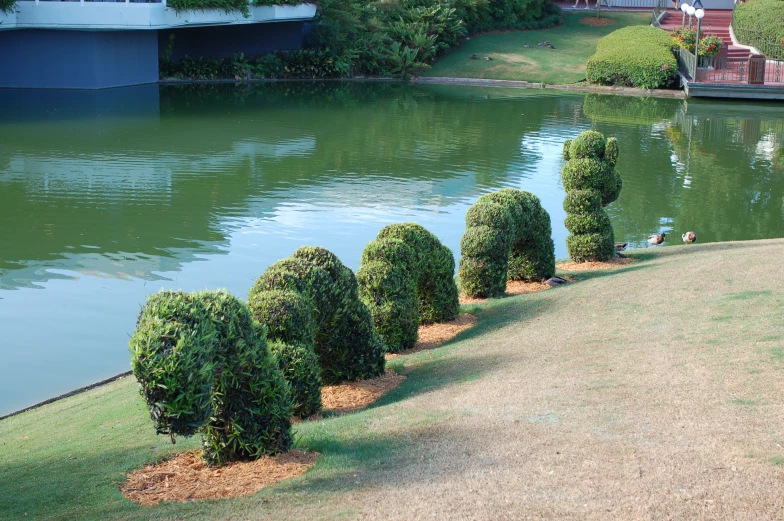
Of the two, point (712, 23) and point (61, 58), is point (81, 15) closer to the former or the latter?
point (61, 58)

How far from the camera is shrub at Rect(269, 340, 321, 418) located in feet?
23.3

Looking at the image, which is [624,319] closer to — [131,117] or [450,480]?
[450,480]

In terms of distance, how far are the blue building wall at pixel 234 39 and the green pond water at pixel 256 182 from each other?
22.8ft

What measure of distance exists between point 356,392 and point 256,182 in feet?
44.1

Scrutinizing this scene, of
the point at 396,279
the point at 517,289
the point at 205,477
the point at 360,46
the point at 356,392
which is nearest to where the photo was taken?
the point at 205,477

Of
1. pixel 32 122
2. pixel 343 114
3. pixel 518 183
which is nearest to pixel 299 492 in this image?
pixel 518 183

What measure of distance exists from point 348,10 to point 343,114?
45.2 ft

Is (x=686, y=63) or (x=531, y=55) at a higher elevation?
(x=531, y=55)

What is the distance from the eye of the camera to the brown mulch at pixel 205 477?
18.1ft

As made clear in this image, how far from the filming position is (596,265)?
1375 centimetres

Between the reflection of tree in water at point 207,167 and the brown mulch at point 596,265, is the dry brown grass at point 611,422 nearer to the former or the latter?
the brown mulch at point 596,265

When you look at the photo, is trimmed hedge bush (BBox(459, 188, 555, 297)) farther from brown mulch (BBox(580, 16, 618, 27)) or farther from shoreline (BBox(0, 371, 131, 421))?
brown mulch (BBox(580, 16, 618, 27))

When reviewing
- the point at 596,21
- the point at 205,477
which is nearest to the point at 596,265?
the point at 205,477

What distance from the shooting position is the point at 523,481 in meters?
5.19
